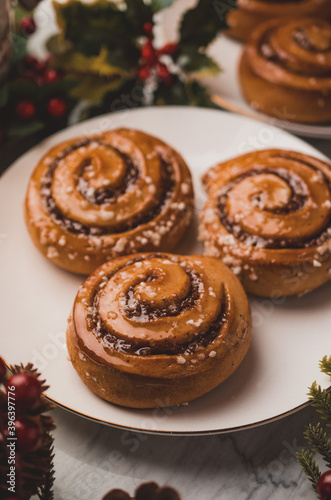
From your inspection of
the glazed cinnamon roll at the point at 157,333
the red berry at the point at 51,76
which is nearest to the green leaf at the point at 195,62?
the red berry at the point at 51,76

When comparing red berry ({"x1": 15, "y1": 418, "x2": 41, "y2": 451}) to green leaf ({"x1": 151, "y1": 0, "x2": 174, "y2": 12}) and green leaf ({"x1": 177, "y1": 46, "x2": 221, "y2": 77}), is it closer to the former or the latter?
green leaf ({"x1": 177, "y1": 46, "x2": 221, "y2": 77})

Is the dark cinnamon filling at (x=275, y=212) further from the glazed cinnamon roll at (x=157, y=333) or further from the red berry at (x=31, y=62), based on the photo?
the red berry at (x=31, y=62)

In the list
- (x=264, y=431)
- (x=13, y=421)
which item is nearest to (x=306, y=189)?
(x=264, y=431)

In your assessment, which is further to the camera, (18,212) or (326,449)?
(18,212)

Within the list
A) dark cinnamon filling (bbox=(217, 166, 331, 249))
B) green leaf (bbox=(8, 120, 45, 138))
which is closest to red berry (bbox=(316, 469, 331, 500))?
dark cinnamon filling (bbox=(217, 166, 331, 249))

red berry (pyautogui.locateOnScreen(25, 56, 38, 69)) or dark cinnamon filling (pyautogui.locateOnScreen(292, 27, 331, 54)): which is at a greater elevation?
dark cinnamon filling (pyautogui.locateOnScreen(292, 27, 331, 54))

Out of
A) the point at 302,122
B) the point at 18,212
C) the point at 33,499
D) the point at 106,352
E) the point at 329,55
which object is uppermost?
the point at 329,55

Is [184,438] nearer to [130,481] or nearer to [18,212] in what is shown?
[130,481]
